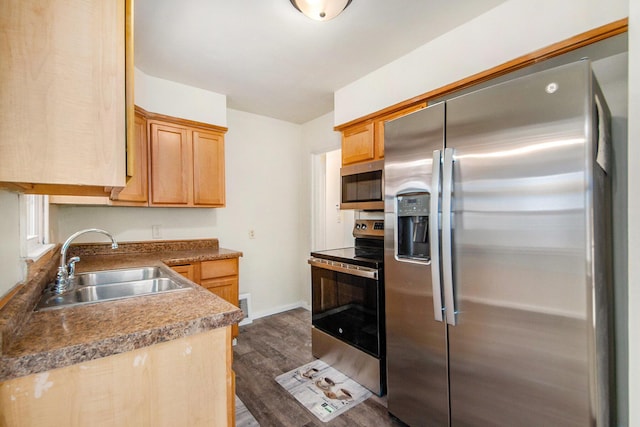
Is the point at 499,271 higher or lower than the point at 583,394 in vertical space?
higher

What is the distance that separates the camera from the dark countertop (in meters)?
0.76

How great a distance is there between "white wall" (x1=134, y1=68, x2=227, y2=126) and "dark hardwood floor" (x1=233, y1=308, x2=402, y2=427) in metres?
2.30

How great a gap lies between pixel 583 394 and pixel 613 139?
1.23 metres

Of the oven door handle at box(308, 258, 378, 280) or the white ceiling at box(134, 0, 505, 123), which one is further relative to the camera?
the oven door handle at box(308, 258, 378, 280)

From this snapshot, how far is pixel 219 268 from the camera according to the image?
2.72 m

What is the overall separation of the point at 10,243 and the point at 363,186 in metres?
2.12

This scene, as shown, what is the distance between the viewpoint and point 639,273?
42.1 inches

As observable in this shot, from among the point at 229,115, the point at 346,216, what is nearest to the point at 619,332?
the point at 346,216

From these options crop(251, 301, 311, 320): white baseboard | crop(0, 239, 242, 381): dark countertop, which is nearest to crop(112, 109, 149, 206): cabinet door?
crop(0, 239, 242, 381): dark countertop

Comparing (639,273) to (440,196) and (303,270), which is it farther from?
(303,270)

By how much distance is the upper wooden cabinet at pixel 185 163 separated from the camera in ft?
8.73

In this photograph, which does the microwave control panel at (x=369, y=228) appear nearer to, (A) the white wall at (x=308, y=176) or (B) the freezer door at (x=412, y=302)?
(B) the freezer door at (x=412, y=302)

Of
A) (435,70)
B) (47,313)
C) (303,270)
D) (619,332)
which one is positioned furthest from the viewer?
(303,270)

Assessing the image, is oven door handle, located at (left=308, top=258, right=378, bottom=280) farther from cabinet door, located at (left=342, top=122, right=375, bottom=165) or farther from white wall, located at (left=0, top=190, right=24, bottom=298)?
white wall, located at (left=0, top=190, right=24, bottom=298)
